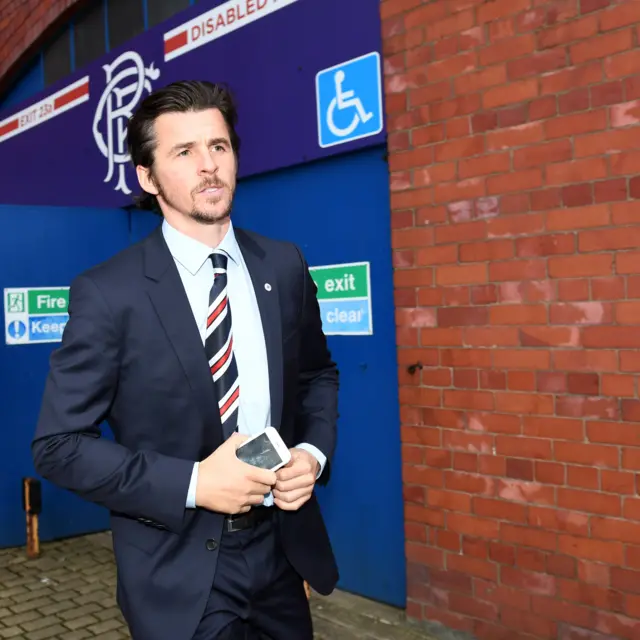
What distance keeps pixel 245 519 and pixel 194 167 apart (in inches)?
37.0

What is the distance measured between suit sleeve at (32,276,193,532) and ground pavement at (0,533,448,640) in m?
2.58

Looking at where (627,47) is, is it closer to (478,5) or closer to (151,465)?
(478,5)

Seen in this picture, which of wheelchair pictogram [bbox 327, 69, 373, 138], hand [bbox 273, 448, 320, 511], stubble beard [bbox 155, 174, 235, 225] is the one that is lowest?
hand [bbox 273, 448, 320, 511]

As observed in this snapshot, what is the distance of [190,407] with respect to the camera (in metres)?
1.91

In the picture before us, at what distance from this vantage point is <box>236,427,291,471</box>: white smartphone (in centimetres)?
181

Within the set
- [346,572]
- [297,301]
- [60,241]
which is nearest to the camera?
[297,301]

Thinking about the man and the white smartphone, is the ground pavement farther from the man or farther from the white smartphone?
the white smartphone

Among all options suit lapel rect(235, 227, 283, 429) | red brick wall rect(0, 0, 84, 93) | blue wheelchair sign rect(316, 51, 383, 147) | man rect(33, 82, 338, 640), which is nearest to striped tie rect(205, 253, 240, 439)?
man rect(33, 82, 338, 640)

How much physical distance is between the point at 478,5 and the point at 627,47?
0.82 m

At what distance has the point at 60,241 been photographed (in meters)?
6.04

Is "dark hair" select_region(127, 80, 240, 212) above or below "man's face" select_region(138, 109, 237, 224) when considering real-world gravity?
above

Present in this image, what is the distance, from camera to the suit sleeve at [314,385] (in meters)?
2.22

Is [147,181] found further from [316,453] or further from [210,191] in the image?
[316,453]

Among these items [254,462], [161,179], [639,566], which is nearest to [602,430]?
[639,566]
